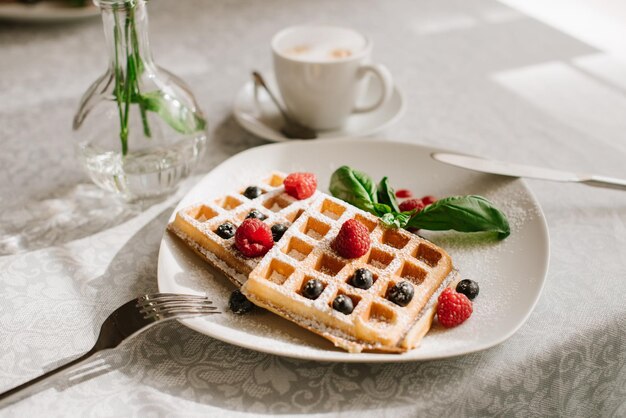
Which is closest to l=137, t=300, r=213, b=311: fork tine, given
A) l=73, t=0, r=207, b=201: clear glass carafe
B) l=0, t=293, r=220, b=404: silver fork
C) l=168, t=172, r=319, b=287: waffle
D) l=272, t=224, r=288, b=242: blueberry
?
l=0, t=293, r=220, b=404: silver fork

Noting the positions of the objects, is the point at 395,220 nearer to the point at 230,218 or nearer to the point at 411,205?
the point at 411,205

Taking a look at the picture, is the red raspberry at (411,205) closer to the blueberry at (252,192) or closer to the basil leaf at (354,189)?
the basil leaf at (354,189)

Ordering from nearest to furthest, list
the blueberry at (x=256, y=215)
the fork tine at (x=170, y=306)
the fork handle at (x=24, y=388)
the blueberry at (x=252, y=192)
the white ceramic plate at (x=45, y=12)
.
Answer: the fork handle at (x=24, y=388) < the fork tine at (x=170, y=306) < the blueberry at (x=256, y=215) < the blueberry at (x=252, y=192) < the white ceramic plate at (x=45, y=12)

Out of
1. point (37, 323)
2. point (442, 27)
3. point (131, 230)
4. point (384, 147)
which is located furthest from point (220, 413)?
point (442, 27)

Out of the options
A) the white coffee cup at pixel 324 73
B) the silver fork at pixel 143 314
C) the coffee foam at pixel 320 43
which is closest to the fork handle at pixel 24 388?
the silver fork at pixel 143 314

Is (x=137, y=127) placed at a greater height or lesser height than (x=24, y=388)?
greater

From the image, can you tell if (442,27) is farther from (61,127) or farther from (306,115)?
(61,127)

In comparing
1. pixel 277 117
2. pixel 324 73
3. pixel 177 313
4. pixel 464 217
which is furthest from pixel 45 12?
pixel 464 217
